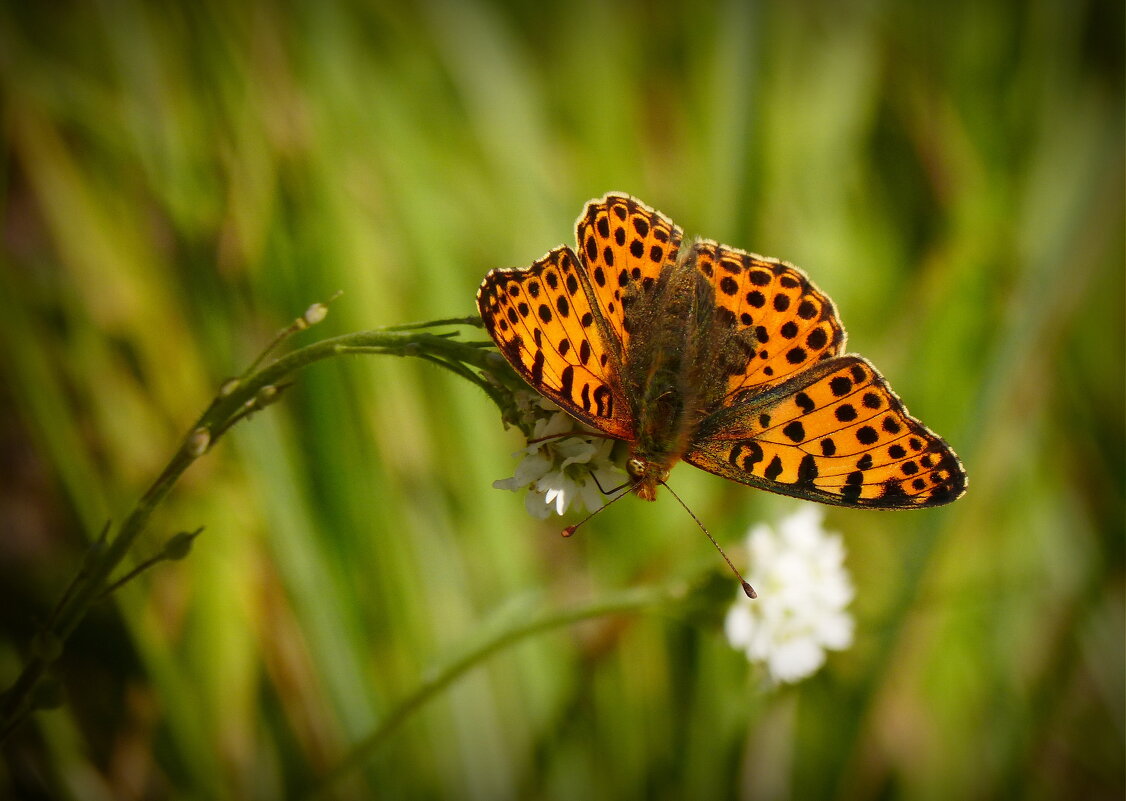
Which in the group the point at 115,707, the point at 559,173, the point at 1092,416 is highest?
the point at 559,173

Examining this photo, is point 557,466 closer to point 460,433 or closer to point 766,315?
point 766,315

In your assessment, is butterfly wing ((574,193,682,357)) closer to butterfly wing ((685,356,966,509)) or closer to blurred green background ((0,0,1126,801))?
butterfly wing ((685,356,966,509))

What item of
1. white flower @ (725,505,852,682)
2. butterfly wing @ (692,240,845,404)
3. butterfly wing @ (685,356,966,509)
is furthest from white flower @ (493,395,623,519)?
white flower @ (725,505,852,682)

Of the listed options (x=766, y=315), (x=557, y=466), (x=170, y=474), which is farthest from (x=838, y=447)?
(x=170, y=474)

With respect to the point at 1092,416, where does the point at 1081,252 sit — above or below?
above

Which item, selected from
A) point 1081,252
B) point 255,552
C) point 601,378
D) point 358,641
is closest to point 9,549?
point 255,552

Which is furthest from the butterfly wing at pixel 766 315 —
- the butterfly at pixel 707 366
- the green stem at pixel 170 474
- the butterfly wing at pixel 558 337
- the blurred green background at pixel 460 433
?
the green stem at pixel 170 474

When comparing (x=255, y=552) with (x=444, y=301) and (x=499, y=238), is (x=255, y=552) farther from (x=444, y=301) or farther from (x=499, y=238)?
(x=499, y=238)
